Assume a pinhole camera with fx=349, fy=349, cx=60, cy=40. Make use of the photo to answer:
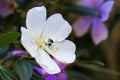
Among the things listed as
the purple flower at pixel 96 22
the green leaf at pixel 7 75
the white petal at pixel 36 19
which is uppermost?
the purple flower at pixel 96 22

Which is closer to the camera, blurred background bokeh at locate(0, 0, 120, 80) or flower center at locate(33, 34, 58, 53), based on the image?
flower center at locate(33, 34, 58, 53)

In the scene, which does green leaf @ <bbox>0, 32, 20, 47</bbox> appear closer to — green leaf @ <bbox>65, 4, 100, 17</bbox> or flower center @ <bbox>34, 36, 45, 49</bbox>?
flower center @ <bbox>34, 36, 45, 49</bbox>

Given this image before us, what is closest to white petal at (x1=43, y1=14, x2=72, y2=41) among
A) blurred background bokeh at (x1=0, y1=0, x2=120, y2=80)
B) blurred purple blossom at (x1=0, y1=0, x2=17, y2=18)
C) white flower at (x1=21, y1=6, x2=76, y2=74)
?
white flower at (x1=21, y1=6, x2=76, y2=74)

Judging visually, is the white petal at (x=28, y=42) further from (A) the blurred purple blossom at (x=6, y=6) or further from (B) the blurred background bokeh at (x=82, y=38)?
(A) the blurred purple blossom at (x=6, y=6)

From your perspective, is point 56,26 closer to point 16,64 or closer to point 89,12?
point 16,64

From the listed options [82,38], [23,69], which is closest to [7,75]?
[23,69]

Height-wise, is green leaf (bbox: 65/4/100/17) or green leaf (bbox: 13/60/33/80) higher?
green leaf (bbox: 65/4/100/17)

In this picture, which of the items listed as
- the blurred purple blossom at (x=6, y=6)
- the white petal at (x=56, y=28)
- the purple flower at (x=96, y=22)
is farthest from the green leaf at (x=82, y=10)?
the white petal at (x=56, y=28)
